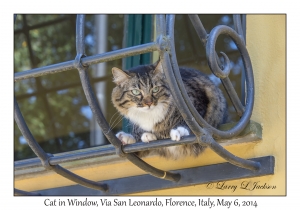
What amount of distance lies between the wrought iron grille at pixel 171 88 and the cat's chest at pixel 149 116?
29cm

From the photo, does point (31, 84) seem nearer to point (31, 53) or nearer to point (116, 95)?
point (31, 53)

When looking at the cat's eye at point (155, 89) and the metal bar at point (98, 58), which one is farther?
the cat's eye at point (155, 89)

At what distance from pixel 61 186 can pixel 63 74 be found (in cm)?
150

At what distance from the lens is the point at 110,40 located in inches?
177

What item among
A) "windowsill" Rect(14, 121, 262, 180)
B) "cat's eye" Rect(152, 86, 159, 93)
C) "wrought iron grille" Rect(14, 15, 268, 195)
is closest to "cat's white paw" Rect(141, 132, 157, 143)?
"wrought iron grille" Rect(14, 15, 268, 195)

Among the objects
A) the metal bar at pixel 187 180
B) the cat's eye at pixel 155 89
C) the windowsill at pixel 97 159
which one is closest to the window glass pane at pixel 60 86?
the windowsill at pixel 97 159

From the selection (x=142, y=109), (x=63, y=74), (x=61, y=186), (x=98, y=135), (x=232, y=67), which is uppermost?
(x=63, y=74)

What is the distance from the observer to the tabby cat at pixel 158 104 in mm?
A: 2854

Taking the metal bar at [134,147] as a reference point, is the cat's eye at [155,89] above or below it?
above

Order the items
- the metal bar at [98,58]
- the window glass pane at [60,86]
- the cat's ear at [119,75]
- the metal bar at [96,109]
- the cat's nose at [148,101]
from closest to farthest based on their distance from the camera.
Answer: the metal bar at [98,58], the metal bar at [96,109], the cat's nose at [148,101], the cat's ear at [119,75], the window glass pane at [60,86]

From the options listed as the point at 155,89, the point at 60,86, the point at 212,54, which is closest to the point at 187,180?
the point at 155,89

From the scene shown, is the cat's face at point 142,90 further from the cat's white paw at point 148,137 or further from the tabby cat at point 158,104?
the cat's white paw at point 148,137
